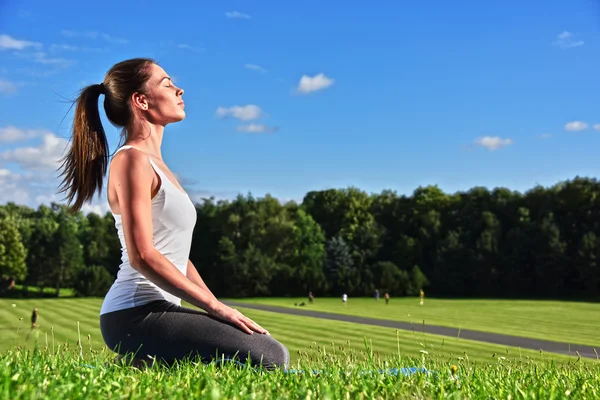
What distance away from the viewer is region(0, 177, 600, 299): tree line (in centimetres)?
7012

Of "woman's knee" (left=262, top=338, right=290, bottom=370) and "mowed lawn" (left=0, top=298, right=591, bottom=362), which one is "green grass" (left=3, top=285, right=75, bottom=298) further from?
"woman's knee" (left=262, top=338, right=290, bottom=370)

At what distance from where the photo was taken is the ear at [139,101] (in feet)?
13.1

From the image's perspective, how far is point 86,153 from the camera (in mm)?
3971

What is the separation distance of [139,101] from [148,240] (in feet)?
3.12

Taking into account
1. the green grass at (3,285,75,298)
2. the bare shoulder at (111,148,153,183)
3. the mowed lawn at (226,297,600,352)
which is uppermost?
the bare shoulder at (111,148,153,183)

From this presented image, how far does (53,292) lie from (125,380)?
262ft

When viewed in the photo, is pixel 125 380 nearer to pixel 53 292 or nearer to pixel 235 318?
pixel 235 318

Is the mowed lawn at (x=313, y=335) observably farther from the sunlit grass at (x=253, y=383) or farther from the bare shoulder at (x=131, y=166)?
the bare shoulder at (x=131, y=166)

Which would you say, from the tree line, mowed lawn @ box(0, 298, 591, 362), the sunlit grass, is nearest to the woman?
the sunlit grass

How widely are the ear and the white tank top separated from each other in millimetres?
365

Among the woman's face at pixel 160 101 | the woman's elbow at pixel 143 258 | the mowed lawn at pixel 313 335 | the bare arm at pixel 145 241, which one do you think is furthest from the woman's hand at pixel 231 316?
the mowed lawn at pixel 313 335

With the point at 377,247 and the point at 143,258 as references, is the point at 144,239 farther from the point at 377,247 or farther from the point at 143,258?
the point at 377,247

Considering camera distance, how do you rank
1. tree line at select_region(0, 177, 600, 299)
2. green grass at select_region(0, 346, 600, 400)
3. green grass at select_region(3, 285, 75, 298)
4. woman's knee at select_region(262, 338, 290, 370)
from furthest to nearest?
green grass at select_region(3, 285, 75, 298)
tree line at select_region(0, 177, 600, 299)
woman's knee at select_region(262, 338, 290, 370)
green grass at select_region(0, 346, 600, 400)

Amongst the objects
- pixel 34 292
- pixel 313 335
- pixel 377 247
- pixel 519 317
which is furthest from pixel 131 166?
pixel 34 292
